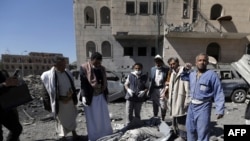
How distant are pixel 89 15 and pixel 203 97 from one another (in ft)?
64.5

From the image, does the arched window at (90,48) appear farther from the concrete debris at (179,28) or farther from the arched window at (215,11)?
the arched window at (215,11)

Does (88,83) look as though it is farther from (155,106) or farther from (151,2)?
(151,2)

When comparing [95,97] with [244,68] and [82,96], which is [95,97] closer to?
[82,96]

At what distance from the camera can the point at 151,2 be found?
1886 cm

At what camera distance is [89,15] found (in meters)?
20.7

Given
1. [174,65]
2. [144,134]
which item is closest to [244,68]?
[174,65]

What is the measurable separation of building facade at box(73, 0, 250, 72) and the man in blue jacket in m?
14.7

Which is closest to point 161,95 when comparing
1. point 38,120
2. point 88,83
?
point 88,83

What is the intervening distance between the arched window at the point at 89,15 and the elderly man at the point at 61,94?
16663 mm

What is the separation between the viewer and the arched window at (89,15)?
1966cm

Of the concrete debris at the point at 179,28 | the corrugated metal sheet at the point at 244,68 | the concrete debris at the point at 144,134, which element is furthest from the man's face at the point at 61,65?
the concrete debris at the point at 179,28

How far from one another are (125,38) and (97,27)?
10.4 ft

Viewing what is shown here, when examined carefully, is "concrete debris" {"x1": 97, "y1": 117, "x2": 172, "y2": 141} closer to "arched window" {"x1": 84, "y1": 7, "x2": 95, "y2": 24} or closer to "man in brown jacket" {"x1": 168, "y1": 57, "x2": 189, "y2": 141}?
"man in brown jacket" {"x1": 168, "y1": 57, "x2": 189, "y2": 141}

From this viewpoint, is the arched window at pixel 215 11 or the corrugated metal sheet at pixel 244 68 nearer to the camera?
the corrugated metal sheet at pixel 244 68
